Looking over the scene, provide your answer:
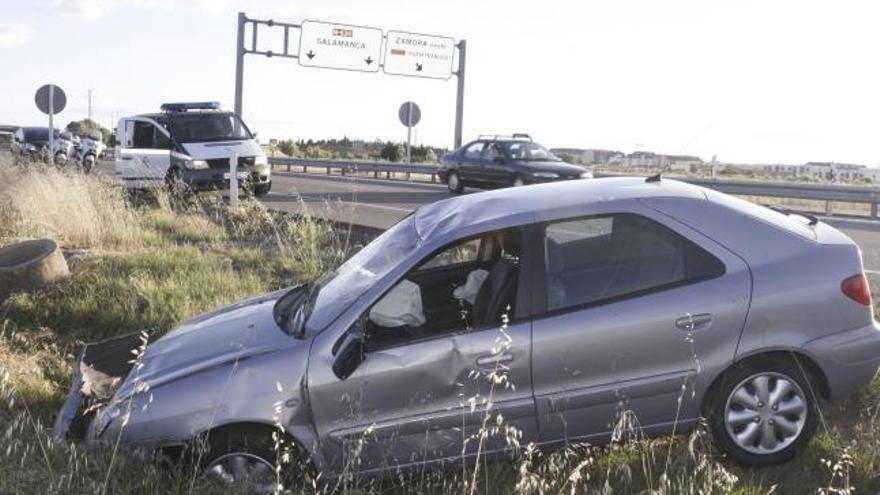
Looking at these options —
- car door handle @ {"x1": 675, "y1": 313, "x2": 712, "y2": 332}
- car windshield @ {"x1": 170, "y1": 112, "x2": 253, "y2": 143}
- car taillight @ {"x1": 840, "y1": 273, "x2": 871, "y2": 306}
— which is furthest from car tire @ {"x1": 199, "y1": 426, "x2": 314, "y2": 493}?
car windshield @ {"x1": 170, "y1": 112, "x2": 253, "y2": 143}

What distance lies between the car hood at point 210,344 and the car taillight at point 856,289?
2.69 meters

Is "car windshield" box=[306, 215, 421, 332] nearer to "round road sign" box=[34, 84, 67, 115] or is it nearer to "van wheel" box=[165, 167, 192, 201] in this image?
"van wheel" box=[165, 167, 192, 201]

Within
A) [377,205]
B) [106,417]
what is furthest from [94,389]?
[377,205]

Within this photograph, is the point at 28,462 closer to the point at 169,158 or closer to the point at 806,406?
the point at 806,406

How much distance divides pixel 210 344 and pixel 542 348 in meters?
1.63

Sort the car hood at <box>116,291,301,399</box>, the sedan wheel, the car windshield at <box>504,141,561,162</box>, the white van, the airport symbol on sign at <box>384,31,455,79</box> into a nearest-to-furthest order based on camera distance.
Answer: the sedan wheel, the car hood at <box>116,291,301,399</box>, the white van, the car windshield at <box>504,141,561,162</box>, the airport symbol on sign at <box>384,31,455,79</box>

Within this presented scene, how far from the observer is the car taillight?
4371 millimetres

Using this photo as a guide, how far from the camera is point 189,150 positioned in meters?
17.7

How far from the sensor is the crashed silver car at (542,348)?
395 centimetres

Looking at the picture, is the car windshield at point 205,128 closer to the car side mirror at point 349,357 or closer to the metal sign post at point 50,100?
the metal sign post at point 50,100

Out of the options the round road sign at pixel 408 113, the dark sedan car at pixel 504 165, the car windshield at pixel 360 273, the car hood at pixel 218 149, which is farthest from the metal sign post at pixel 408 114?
the car windshield at pixel 360 273

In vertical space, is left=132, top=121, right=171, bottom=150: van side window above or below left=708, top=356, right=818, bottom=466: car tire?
above

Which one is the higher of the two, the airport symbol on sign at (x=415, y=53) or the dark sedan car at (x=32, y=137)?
the airport symbol on sign at (x=415, y=53)

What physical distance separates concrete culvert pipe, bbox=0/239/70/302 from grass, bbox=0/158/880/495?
150 millimetres
